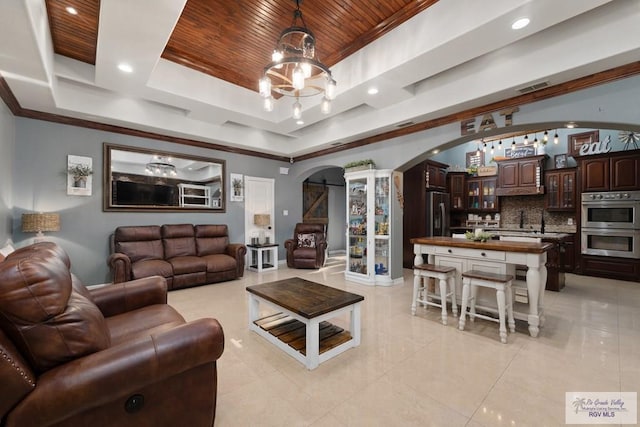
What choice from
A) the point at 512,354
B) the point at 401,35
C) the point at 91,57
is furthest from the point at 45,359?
the point at 91,57

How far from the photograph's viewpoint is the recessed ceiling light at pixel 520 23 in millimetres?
2285

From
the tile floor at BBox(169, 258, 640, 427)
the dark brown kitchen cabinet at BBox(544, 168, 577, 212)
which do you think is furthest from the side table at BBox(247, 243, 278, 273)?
the dark brown kitchen cabinet at BBox(544, 168, 577, 212)

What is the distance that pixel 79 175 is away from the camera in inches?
168

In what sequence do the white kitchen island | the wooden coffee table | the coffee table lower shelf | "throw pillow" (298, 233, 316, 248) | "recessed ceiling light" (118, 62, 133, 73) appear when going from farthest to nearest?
1. "throw pillow" (298, 233, 316, 248)
2. "recessed ceiling light" (118, 62, 133, 73)
3. the white kitchen island
4. the coffee table lower shelf
5. the wooden coffee table

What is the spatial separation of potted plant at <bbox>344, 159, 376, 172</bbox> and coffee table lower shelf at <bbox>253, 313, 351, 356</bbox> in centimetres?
298

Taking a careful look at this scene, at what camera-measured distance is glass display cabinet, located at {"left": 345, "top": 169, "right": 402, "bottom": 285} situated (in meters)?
4.84

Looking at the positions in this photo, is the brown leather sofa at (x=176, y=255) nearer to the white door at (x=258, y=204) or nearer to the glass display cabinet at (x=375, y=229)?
the white door at (x=258, y=204)

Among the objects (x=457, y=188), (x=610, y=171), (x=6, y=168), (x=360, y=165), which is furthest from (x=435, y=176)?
(x=6, y=168)

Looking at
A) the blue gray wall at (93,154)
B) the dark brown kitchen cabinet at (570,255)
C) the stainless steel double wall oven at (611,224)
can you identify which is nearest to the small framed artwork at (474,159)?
the stainless steel double wall oven at (611,224)

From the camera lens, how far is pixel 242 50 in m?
3.46

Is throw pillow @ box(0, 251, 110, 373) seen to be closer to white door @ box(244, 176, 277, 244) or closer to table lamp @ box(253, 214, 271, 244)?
table lamp @ box(253, 214, 271, 244)

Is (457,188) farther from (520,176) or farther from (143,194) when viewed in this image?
(143,194)

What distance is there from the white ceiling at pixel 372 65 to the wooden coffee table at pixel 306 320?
256 cm

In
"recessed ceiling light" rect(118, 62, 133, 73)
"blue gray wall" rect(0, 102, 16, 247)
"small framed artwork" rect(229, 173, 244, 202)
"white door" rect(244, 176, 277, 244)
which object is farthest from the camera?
"white door" rect(244, 176, 277, 244)
